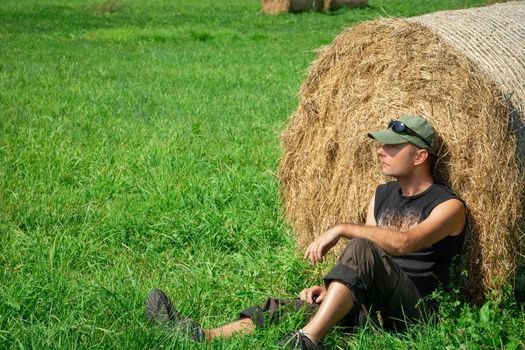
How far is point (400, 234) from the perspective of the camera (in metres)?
4.85

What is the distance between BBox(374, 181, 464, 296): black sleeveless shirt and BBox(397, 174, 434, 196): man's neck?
0.14 ft

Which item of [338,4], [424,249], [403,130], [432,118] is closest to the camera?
[424,249]

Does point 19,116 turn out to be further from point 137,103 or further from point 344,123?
point 344,123

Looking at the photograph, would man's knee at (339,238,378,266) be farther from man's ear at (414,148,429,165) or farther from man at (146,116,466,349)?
man's ear at (414,148,429,165)

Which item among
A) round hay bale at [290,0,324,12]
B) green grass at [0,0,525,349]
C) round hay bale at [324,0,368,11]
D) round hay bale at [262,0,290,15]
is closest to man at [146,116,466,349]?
green grass at [0,0,525,349]

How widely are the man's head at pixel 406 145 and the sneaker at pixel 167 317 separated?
4.79 ft

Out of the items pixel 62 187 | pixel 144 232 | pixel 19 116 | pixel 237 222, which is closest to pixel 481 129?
pixel 237 222

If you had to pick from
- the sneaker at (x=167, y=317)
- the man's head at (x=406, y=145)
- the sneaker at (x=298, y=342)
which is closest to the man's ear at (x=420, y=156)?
the man's head at (x=406, y=145)

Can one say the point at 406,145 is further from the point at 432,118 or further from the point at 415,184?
the point at 432,118

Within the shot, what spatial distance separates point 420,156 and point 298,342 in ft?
4.62

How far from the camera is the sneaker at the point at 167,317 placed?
4.66 metres

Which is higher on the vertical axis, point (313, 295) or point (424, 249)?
point (424, 249)

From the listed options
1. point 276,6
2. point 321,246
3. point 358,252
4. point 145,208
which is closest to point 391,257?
point 358,252

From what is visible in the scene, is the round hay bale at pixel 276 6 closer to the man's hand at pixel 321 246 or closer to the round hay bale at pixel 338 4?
the round hay bale at pixel 338 4
